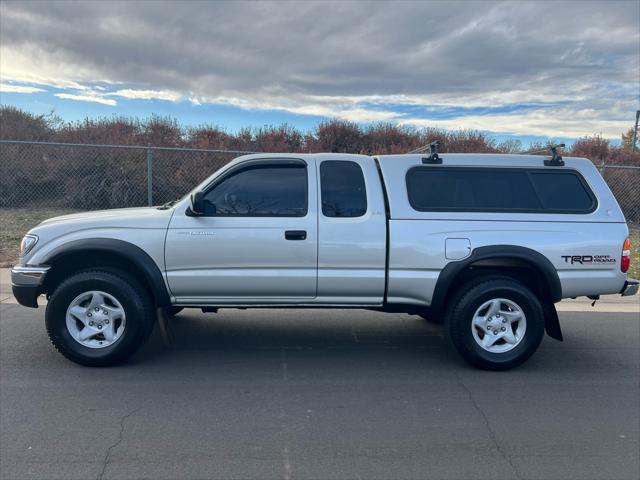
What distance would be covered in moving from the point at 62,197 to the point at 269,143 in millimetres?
6107

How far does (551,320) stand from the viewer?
205 inches

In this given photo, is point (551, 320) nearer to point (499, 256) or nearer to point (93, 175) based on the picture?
point (499, 256)

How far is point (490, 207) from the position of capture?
5.10 metres

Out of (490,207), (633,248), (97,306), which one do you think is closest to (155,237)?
(97,306)

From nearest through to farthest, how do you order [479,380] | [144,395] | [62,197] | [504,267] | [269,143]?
1. [144,395]
2. [479,380]
3. [504,267]
4. [62,197]
5. [269,143]

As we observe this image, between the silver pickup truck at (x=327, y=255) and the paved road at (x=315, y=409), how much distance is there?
1.58 feet

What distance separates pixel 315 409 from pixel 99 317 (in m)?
2.17

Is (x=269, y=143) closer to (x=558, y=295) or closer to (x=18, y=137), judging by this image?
(x=18, y=137)

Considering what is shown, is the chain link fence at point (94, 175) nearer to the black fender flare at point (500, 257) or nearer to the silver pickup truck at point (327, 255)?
the silver pickup truck at point (327, 255)

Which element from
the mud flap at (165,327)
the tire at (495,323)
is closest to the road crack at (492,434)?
the tire at (495,323)

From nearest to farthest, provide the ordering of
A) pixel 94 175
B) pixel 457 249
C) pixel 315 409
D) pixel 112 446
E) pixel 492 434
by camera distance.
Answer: pixel 112 446, pixel 492 434, pixel 315 409, pixel 457 249, pixel 94 175

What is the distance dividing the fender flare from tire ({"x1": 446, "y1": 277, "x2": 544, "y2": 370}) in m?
0.22

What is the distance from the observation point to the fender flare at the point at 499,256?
488 cm

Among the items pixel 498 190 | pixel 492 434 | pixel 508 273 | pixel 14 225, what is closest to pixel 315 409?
pixel 492 434
